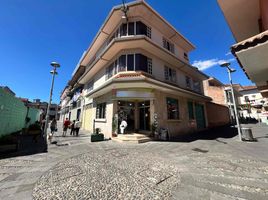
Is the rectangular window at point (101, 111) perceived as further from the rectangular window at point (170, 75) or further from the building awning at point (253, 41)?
the building awning at point (253, 41)

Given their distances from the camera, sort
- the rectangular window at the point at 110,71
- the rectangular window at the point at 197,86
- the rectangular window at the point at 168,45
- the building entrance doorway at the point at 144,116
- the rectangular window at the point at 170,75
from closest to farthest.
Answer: the building entrance doorway at the point at 144,116 → the rectangular window at the point at 110,71 → the rectangular window at the point at 170,75 → the rectangular window at the point at 168,45 → the rectangular window at the point at 197,86

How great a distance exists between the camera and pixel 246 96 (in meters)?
39.2

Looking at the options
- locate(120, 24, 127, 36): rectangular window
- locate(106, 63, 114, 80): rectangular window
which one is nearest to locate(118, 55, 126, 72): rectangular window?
locate(106, 63, 114, 80): rectangular window

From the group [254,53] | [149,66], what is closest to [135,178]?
[254,53]

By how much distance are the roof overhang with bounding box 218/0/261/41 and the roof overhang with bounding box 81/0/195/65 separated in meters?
8.86

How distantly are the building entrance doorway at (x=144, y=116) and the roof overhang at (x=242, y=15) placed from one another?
8115mm

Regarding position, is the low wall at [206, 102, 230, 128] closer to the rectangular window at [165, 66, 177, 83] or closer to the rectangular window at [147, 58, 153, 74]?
the rectangular window at [165, 66, 177, 83]

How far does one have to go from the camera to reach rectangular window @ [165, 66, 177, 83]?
14.0 metres

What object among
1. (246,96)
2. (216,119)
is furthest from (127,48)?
(246,96)

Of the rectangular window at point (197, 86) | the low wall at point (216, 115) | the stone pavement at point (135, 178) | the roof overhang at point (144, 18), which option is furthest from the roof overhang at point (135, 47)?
the low wall at point (216, 115)

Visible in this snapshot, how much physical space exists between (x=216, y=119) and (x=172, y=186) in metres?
22.8

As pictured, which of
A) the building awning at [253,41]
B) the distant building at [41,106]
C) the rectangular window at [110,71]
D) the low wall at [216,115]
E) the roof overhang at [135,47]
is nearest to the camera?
the building awning at [253,41]

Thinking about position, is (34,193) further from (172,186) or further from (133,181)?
(172,186)

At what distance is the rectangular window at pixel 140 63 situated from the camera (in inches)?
440
